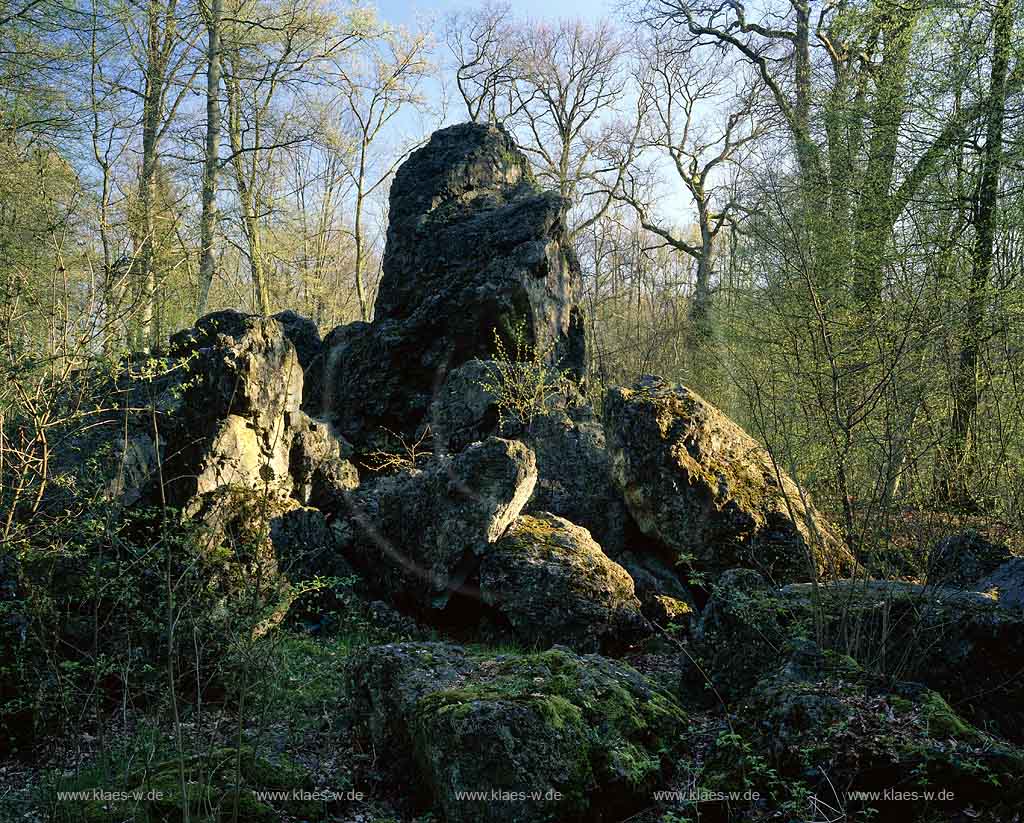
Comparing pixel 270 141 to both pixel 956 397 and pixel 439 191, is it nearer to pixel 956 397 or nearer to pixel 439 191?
pixel 439 191

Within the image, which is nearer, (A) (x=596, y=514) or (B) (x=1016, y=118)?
(A) (x=596, y=514)

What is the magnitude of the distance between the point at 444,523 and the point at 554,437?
2.44 metres

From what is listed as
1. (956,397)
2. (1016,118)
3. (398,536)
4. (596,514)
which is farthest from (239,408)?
(1016,118)

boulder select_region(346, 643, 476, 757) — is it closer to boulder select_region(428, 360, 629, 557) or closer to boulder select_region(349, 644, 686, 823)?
boulder select_region(349, 644, 686, 823)

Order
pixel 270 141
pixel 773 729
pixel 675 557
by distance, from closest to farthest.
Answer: pixel 773 729 → pixel 675 557 → pixel 270 141

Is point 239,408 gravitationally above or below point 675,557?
above

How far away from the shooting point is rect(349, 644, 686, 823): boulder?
3.37 m

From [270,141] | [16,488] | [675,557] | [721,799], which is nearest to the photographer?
[721,799]

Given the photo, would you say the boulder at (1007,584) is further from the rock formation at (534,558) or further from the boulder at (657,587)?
the boulder at (657,587)

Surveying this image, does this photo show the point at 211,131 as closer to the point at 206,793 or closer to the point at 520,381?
the point at 520,381

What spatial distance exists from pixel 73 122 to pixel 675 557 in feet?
45.6

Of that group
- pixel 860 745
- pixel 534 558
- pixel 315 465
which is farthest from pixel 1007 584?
pixel 315 465

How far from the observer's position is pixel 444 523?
720 centimetres

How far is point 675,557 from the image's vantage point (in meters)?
7.95
